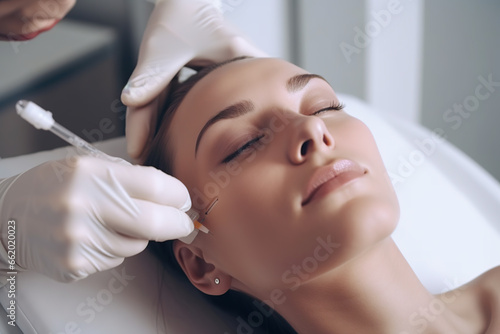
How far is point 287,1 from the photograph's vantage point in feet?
7.37

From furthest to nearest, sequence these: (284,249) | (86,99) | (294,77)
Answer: (86,99) < (294,77) < (284,249)

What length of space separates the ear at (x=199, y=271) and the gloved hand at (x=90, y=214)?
0.19 meters

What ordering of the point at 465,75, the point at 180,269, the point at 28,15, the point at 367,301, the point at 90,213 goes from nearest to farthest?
the point at 90,213, the point at 367,301, the point at 180,269, the point at 28,15, the point at 465,75

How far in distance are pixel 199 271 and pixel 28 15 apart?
88 cm

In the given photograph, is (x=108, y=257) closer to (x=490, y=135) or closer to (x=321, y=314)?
(x=321, y=314)

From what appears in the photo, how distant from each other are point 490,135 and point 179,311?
175cm

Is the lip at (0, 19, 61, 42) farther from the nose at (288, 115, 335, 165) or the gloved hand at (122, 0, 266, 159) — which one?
the nose at (288, 115, 335, 165)

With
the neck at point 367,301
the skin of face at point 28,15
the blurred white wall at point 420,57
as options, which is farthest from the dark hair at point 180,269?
the blurred white wall at point 420,57

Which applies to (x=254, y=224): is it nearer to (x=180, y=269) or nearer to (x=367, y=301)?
(x=367, y=301)

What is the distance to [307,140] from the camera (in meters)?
0.91

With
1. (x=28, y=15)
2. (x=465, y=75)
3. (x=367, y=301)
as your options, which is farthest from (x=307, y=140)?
(x=465, y=75)

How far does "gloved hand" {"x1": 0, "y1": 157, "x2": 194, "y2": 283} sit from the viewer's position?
2.77 feet

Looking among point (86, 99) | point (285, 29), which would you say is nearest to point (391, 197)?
point (86, 99)

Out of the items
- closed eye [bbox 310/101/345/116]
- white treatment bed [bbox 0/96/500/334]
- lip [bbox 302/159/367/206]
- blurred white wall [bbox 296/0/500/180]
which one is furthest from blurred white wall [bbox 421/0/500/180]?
lip [bbox 302/159/367/206]
